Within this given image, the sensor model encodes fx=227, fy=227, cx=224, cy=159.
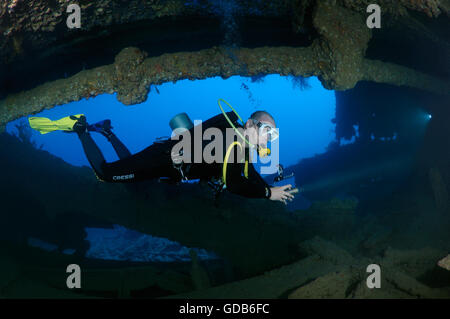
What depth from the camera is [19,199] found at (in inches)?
272

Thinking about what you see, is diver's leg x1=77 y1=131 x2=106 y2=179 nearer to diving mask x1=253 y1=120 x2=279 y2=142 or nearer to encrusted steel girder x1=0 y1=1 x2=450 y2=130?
encrusted steel girder x1=0 y1=1 x2=450 y2=130

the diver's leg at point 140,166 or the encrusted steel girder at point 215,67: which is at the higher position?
the encrusted steel girder at point 215,67

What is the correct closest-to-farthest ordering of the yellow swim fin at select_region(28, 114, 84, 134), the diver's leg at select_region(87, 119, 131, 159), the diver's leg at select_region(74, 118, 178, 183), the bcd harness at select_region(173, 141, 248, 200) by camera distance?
the bcd harness at select_region(173, 141, 248, 200) → the diver's leg at select_region(74, 118, 178, 183) → the yellow swim fin at select_region(28, 114, 84, 134) → the diver's leg at select_region(87, 119, 131, 159)

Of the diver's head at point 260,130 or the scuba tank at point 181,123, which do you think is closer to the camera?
the diver's head at point 260,130

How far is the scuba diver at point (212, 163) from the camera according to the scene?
9.62 ft

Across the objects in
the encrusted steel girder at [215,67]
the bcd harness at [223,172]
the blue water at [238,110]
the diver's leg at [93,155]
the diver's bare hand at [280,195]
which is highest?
the blue water at [238,110]

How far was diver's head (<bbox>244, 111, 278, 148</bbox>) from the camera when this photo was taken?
3.01m

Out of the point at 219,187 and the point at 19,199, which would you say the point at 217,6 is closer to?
the point at 219,187

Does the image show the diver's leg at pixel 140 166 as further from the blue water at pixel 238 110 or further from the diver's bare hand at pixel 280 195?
the blue water at pixel 238 110

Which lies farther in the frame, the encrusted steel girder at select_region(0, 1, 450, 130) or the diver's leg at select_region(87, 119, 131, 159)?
the diver's leg at select_region(87, 119, 131, 159)

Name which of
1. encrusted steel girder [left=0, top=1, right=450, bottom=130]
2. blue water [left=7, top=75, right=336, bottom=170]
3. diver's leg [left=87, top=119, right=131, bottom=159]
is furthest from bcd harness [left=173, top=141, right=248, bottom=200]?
blue water [left=7, top=75, right=336, bottom=170]

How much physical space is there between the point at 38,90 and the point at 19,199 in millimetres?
→ 4501

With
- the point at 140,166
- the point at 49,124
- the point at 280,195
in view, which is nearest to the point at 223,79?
the point at 140,166

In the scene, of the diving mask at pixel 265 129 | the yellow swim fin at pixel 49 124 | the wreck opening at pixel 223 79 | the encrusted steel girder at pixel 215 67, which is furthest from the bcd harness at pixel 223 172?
the yellow swim fin at pixel 49 124
